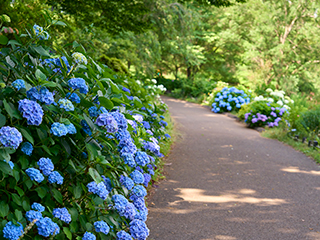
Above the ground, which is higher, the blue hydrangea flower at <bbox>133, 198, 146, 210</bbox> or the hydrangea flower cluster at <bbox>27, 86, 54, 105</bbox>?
the hydrangea flower cluster at <bbox>27, 86, 54, 105</bbox>

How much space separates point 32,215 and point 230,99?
12.8 meters

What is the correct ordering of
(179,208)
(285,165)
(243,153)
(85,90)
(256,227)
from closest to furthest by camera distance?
1. (85,90)
2. (256,227)
3. (179,208)
4. (285,165)
5. (243,153)

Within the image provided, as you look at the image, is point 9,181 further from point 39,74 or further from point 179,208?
point 179,208

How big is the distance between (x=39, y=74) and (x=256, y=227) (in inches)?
108

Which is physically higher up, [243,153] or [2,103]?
[2,103]

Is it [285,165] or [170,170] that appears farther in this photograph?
[285,165]

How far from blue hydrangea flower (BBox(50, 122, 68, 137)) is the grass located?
609 cm

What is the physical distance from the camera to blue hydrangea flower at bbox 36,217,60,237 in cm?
146

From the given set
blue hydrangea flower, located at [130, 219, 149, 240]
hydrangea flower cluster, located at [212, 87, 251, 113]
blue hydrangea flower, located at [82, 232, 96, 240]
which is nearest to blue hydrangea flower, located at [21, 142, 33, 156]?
blue hydrangea flower, located at [82, 232, 96, 240]

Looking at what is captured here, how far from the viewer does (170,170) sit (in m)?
5.13

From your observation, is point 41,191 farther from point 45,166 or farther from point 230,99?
point 230,99

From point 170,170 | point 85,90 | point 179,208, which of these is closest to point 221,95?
point 170,170

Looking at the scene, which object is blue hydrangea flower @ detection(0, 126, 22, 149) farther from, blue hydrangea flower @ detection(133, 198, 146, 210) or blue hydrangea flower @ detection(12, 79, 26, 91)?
blue hydrangea flower @ detection(133, 198, 146, 210)

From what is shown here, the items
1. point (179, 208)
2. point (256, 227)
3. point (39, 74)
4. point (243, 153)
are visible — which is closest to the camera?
point (39, 74)
